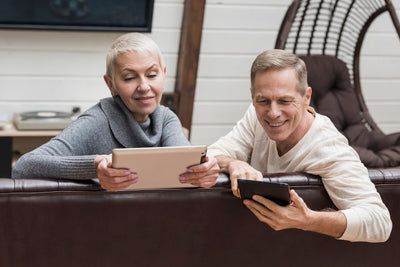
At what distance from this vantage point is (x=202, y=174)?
1812 mm

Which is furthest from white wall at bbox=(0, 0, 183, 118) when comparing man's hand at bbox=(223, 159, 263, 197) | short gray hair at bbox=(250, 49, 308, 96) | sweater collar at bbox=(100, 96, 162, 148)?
man's hand at bbox=(223, 159, 263, 197)

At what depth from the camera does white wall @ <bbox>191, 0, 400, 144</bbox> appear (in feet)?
13.5

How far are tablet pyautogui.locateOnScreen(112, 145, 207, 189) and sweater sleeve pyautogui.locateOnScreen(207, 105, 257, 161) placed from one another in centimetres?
55

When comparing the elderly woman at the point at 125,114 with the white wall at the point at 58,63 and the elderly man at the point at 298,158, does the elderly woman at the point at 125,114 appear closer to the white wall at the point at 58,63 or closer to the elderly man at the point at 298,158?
the elderly man at the point at 298,158

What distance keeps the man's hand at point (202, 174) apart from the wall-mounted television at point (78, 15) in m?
2.28

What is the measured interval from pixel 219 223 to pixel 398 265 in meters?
0.69

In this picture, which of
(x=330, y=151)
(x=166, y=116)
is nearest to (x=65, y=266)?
(x=166, y=116)

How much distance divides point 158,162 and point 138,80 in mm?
494

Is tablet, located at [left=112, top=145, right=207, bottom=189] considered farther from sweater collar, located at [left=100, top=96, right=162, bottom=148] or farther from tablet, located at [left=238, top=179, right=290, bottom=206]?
sweater collar, located at [left=100, top=96, right=162, bottom=148]

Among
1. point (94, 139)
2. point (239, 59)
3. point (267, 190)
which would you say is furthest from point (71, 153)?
point (239, 59)

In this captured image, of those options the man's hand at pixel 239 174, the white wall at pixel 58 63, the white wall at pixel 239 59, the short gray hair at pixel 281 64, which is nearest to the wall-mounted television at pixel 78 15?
the white wall at pixel 58 63

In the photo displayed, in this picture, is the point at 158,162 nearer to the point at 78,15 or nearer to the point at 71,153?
the point at 71,153

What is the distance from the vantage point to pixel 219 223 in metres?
1.89

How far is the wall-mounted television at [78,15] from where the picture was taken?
3.72 m
